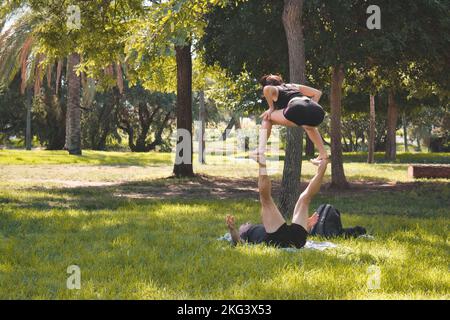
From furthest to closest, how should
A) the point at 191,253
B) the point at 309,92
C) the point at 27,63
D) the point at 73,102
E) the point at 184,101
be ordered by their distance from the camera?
the point at 27,63 → the point at 73,102 → the point at 184,101 → the point at 309,92 → the point at 191,253

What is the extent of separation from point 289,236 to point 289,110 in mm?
1799

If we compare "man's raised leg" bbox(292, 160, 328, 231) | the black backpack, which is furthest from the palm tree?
"man's raised leg" bbox(292, 160, 328, 231)

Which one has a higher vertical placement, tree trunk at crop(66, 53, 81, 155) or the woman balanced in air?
tree trunk at crop(66, 53, 81, 155)

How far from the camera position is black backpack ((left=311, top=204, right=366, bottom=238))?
885cm

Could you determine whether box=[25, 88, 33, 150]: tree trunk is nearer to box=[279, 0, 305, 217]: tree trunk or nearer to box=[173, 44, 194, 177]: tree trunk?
box=[173, 44, 194, 177]: tree trunk

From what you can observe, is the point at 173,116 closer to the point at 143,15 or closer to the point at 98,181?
the point at 98,181

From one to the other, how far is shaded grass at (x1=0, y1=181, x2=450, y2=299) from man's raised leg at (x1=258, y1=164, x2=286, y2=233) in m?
0.36

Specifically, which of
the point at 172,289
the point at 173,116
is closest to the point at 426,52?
the point at 172,289

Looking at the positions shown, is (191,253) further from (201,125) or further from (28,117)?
(28,117)

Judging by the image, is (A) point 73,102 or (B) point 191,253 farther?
(A) point 73,102

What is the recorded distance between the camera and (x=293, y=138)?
1157 cm

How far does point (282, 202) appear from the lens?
1168cm

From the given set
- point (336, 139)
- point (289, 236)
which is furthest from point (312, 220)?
point (336, 139)

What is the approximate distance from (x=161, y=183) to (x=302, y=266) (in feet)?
43.3
